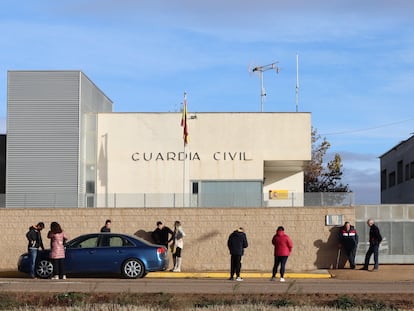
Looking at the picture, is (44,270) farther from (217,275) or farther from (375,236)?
(375,236)

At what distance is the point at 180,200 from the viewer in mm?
33406

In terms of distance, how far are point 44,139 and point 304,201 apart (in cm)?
1134

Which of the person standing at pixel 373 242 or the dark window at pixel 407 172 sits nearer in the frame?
the person standing at pixel 373 242

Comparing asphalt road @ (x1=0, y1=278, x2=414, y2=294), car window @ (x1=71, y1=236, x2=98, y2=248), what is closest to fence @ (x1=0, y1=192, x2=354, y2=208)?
car window @ (x1=71, y1=236, x2=98, y2=248)

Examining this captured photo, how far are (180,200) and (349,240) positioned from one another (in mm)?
6873

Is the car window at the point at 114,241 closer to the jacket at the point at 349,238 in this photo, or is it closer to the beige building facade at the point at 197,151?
the jacket at the point at 349,238

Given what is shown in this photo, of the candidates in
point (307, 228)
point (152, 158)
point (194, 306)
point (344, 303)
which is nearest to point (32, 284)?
point (194, 306)

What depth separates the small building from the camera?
5006 centimetres

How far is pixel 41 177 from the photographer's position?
3578 centimetres

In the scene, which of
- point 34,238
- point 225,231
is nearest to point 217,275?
A: point 225,231

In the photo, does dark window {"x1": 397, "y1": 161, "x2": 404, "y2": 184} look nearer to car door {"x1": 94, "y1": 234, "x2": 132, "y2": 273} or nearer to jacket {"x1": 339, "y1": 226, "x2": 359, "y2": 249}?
jacket {"x1": 339, "y1": 226, "x2": 359, "y2": 249}

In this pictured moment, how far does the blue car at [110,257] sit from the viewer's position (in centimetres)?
2552

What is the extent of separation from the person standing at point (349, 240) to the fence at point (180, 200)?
1.38 metres

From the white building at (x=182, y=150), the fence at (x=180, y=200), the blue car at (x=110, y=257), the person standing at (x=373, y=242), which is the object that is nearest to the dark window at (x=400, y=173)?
the white building at (x=182, y=150)
